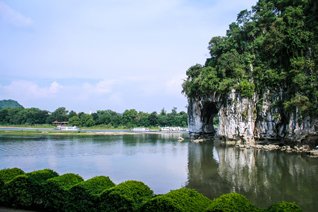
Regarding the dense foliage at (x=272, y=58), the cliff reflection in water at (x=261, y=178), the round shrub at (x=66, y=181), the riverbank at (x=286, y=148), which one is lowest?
the cliff reflection in water at (x=261, y=178)

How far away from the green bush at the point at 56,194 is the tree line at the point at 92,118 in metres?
105

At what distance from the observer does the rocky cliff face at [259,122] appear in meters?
37.8

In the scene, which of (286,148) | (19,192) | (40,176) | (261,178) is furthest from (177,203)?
(286,148)

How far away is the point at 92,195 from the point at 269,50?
135ft

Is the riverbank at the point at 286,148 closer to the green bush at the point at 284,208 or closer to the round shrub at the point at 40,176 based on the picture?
the green bush at the point at 284,208

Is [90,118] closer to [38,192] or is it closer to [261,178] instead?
[261,178]

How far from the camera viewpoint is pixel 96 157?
33.4 m

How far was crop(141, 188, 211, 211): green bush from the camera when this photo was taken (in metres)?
7.23

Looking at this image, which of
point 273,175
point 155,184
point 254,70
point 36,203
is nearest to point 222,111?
point 254,70

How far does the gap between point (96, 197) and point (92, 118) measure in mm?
108883

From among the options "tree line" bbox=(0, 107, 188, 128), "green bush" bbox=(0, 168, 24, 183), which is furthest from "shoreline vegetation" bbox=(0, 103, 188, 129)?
"green bush" bbox=(0, 168, 24, 183)

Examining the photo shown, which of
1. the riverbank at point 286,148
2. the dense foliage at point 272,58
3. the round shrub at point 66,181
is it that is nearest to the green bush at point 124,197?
the round shrub at point 66,181

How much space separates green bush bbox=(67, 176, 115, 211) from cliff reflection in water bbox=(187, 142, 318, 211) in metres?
9.39

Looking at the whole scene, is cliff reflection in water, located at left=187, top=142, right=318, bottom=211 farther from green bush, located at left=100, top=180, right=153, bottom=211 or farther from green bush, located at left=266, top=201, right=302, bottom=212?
green bush, located at left=100, top=180, right=153, bottom=211
